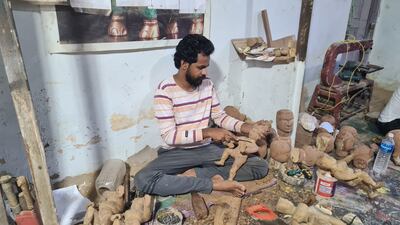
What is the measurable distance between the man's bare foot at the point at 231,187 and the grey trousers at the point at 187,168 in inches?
2.2

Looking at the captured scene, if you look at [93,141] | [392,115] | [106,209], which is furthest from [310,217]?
[392,115]

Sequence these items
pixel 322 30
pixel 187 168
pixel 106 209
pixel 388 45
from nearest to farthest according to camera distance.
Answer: pixel 106 209
pixel 187 168
pixel 322 30
pixel 388 45

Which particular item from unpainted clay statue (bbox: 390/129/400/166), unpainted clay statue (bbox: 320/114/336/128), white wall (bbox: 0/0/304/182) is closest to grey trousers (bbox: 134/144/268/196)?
white wall (bbox: 0/0/304/182)

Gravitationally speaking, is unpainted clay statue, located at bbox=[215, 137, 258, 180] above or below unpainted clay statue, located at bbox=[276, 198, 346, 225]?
above

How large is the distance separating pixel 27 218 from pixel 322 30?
12.5 feet

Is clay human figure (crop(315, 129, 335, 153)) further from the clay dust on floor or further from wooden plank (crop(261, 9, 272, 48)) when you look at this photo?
wooden plank (crop(261, 9, 272, 48))

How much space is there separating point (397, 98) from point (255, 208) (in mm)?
2192

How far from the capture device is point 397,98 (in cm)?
320

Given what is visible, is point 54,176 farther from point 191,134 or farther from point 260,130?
point 260,130

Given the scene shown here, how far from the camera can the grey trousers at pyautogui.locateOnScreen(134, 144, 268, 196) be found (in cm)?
221

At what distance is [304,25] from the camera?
93.1 inches

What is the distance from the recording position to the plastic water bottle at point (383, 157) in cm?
259

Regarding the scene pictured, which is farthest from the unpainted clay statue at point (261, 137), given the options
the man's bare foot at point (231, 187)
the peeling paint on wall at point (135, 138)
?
the peeling paint on wall at point (135, 138)

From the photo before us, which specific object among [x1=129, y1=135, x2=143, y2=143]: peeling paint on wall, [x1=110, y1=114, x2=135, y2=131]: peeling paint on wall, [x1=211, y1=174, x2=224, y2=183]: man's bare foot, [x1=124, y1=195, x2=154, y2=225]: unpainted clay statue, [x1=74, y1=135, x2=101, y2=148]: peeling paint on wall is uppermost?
[x1=110, y1=114, x2=135, y2=131]: peeling paint on wall
